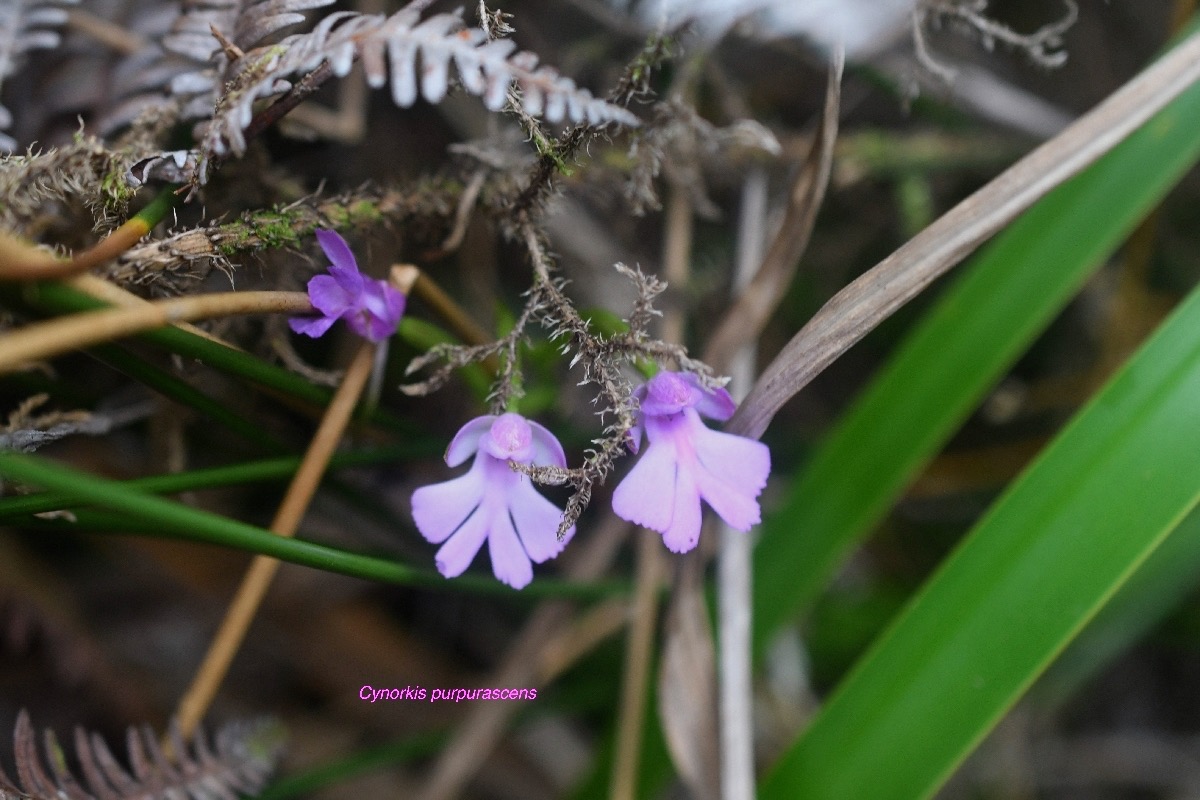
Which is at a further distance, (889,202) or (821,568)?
(889,202)

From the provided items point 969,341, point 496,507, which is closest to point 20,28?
point 496,507

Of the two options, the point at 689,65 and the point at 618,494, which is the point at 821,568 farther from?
the point at 689,65

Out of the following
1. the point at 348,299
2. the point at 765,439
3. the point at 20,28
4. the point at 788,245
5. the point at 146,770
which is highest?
the point at 20,28

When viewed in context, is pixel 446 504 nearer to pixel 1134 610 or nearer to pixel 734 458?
pixel 734 458

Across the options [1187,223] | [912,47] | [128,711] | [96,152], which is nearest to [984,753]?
[1187,223]

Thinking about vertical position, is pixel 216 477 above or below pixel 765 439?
below

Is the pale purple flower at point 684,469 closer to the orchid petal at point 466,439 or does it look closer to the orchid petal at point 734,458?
the orchid petal at point 734,458

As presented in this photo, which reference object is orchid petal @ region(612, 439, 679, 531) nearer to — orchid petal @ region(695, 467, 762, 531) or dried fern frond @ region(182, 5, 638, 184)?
orchid petal @ region(695, 467, 762, 531)
